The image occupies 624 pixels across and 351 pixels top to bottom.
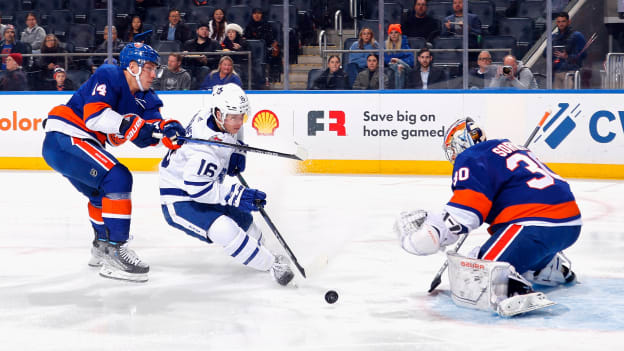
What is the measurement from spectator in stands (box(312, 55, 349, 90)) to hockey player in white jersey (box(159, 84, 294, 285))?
18.0 feet

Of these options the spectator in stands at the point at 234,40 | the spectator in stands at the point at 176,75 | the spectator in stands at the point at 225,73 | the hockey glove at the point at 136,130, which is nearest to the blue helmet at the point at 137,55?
the hockey glove at the point at 136,130

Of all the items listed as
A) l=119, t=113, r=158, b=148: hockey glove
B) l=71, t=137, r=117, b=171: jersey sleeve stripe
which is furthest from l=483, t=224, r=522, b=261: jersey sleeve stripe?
l=71, t=137, r=117, b=171: jersey sleeve stripe

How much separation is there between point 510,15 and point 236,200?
19.8 feet

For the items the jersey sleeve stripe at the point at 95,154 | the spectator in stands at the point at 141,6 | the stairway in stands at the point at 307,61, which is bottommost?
the jersey sleeve stripe at the point at 95,154

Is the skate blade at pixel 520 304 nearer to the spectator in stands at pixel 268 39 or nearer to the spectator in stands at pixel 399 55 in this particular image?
the spectator in stands at pixel 399 55

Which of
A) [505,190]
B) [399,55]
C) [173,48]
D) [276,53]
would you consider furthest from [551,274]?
[173,48]

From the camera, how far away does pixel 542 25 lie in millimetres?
8984

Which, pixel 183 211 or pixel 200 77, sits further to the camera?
pixel 200 77

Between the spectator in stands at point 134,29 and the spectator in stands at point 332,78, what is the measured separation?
2.04m

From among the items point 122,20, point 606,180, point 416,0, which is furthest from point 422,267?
point 122,20

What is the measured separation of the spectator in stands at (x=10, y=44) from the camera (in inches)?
413

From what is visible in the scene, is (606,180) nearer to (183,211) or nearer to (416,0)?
(416,0)

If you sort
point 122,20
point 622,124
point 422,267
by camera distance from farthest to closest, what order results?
point 122,20, point 622,124, point 422,267

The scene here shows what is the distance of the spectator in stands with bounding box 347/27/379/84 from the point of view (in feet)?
31.2
